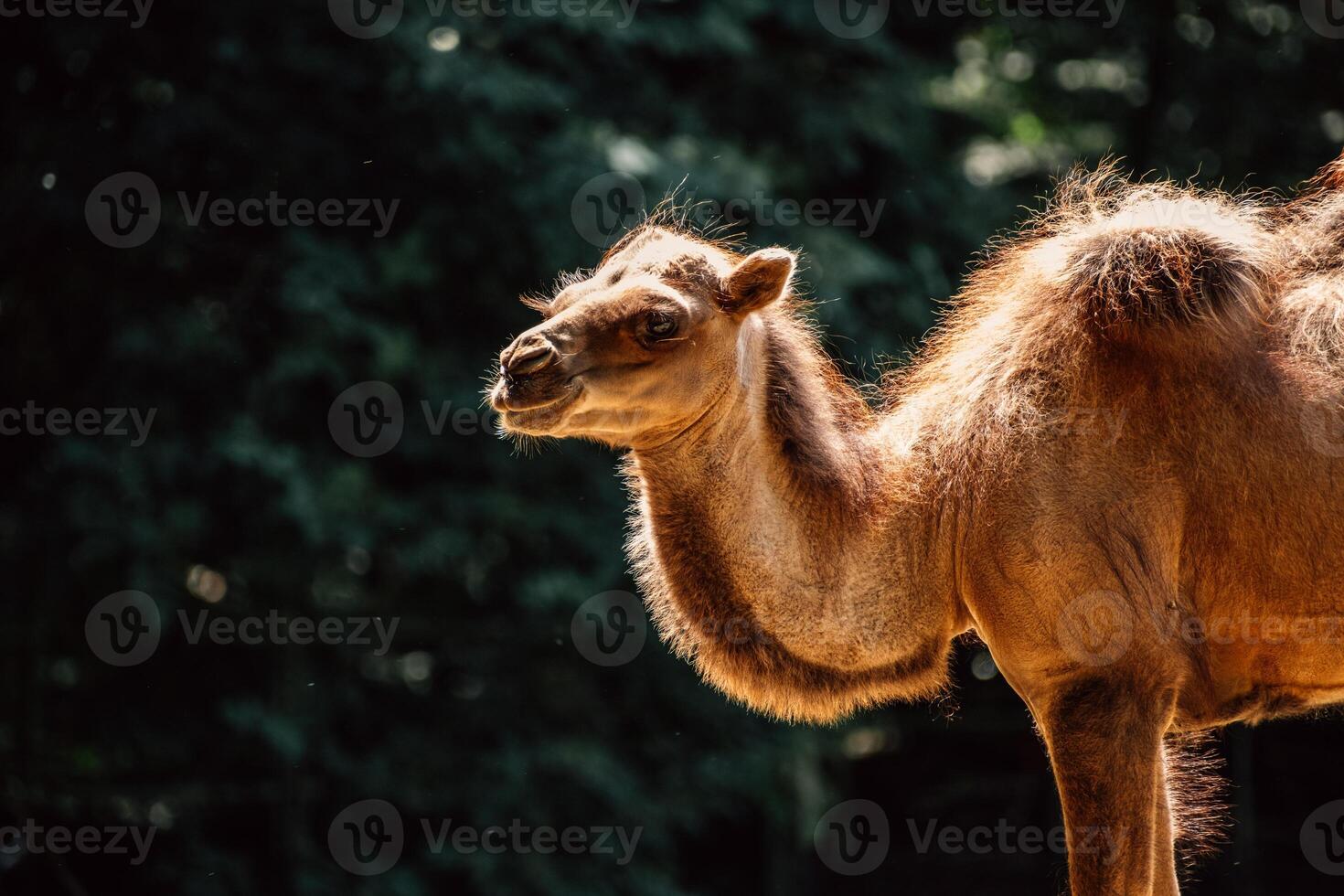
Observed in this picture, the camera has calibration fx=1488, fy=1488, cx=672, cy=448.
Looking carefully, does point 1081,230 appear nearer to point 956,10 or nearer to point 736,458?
point 736,458

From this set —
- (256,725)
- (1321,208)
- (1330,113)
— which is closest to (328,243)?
(256,725)

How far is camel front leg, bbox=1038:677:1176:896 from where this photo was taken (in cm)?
414

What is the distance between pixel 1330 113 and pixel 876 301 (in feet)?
15.6

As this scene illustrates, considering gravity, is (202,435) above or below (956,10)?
below

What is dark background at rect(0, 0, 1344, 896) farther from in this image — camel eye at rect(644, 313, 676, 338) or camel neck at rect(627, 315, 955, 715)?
camel eye at rect(644, 313, 676, 338)

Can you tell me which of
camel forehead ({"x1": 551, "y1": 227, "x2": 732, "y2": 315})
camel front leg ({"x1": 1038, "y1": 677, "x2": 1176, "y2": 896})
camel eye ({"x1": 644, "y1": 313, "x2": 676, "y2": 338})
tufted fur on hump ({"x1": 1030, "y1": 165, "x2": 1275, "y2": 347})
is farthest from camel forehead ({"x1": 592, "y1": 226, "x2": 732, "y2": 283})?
camel front leg ({"x1": 1038, "y1": 677, "x2": 1176, "y2": 896})

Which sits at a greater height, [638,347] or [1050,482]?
[1050,482]

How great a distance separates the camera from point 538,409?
170 inches

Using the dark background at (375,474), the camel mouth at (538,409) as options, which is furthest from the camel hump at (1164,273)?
the dark background at (375,474)

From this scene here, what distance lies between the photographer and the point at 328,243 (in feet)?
36.3

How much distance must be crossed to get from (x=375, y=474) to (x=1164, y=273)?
800 centimetres

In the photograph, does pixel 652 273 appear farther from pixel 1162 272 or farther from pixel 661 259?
pixel 1162 272

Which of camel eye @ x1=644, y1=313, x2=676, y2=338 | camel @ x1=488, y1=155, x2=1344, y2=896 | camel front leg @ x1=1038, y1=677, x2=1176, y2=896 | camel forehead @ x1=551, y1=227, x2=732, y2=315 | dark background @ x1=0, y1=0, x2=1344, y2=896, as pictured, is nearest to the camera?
camel front leg @ x1=1038, y1=677, x2=1176, y2=896

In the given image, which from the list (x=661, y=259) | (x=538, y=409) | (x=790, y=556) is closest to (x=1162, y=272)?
(x=790, y=556)
